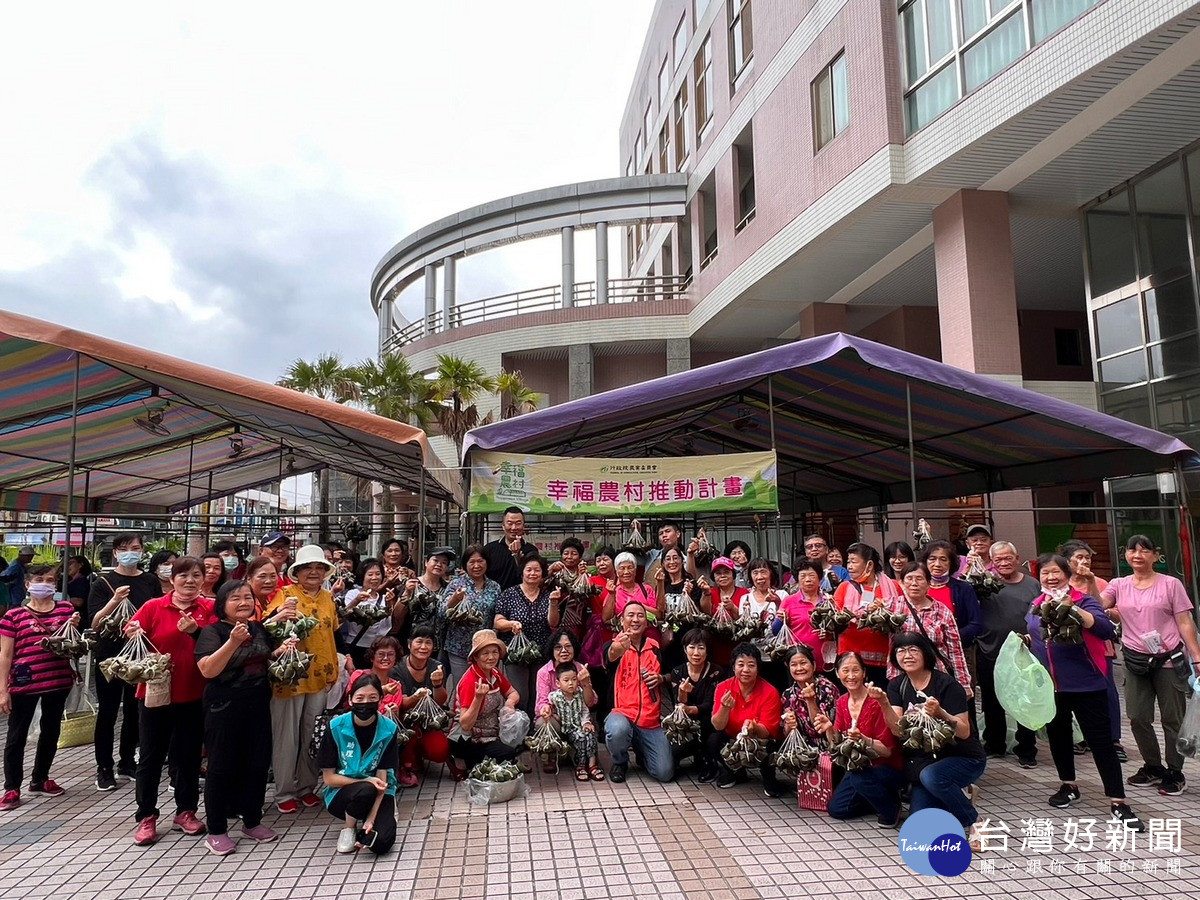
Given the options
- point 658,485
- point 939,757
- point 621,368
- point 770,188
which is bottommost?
point 939,757

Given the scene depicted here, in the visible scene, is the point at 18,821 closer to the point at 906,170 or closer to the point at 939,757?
the point at 939,757

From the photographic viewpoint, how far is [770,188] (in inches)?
586

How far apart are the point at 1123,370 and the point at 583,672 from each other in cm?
1076

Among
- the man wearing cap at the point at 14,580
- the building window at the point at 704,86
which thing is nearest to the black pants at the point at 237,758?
the man wearing cap at the point at 14,580

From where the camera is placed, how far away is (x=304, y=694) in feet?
15.6

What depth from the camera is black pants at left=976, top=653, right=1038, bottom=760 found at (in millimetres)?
5754

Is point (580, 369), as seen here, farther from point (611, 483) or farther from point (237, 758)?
point (237, 758)

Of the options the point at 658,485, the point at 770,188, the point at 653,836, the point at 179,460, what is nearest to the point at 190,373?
the point at 658,485

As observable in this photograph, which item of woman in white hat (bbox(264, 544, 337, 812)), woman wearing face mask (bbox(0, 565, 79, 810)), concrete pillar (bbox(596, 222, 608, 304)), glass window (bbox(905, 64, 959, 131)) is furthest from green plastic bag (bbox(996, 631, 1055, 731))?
concrete pillar (bbox(596, 222, 608, 304))

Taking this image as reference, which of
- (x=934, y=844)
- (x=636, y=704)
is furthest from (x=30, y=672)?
(x=934, y=844)

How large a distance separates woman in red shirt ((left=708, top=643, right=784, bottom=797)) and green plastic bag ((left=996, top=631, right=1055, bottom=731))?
1.38 m

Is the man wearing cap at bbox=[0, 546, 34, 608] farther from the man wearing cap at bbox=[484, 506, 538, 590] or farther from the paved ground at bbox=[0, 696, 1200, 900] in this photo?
the man wearing cap at bbox=[484, 506, 538, 590]

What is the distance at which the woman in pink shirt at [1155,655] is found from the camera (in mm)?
4797

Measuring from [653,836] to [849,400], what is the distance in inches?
217
